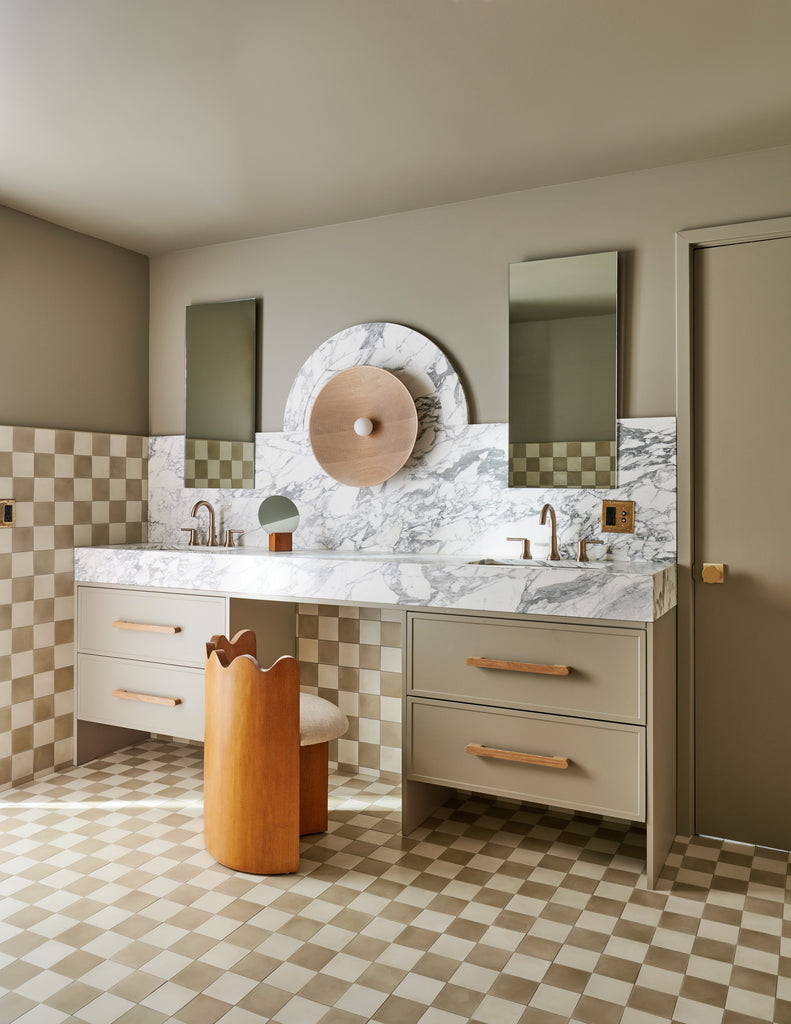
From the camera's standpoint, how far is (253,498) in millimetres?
3754

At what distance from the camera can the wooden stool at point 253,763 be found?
2.44 metres

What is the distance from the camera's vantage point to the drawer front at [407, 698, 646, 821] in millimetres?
2477

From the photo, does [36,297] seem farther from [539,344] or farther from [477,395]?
[539,344]

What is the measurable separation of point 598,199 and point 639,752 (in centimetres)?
206

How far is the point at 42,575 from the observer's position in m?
3.44

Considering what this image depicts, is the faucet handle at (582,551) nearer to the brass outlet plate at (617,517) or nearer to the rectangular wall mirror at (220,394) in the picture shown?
the brass outlet plate at (617,517)

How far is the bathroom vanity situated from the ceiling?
58.5 inches

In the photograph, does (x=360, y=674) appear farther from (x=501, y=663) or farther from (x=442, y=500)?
(x=501, y=663)

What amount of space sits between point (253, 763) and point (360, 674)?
1.07 m

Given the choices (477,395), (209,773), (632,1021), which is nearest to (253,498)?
(477,395)

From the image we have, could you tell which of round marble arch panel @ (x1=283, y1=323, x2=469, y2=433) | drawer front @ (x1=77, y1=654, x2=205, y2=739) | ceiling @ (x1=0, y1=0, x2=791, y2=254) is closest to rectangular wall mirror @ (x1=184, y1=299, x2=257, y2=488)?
round marble arch panel @ (x1=283, y1=323, x2=469, y2=433)

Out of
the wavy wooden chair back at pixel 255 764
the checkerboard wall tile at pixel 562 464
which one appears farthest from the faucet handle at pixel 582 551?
the wavy wooden chair back at pixel 255 764

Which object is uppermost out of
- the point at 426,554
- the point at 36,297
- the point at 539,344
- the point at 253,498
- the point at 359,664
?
the point at 36,297

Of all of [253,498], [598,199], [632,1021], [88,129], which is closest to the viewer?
[632,1021]
